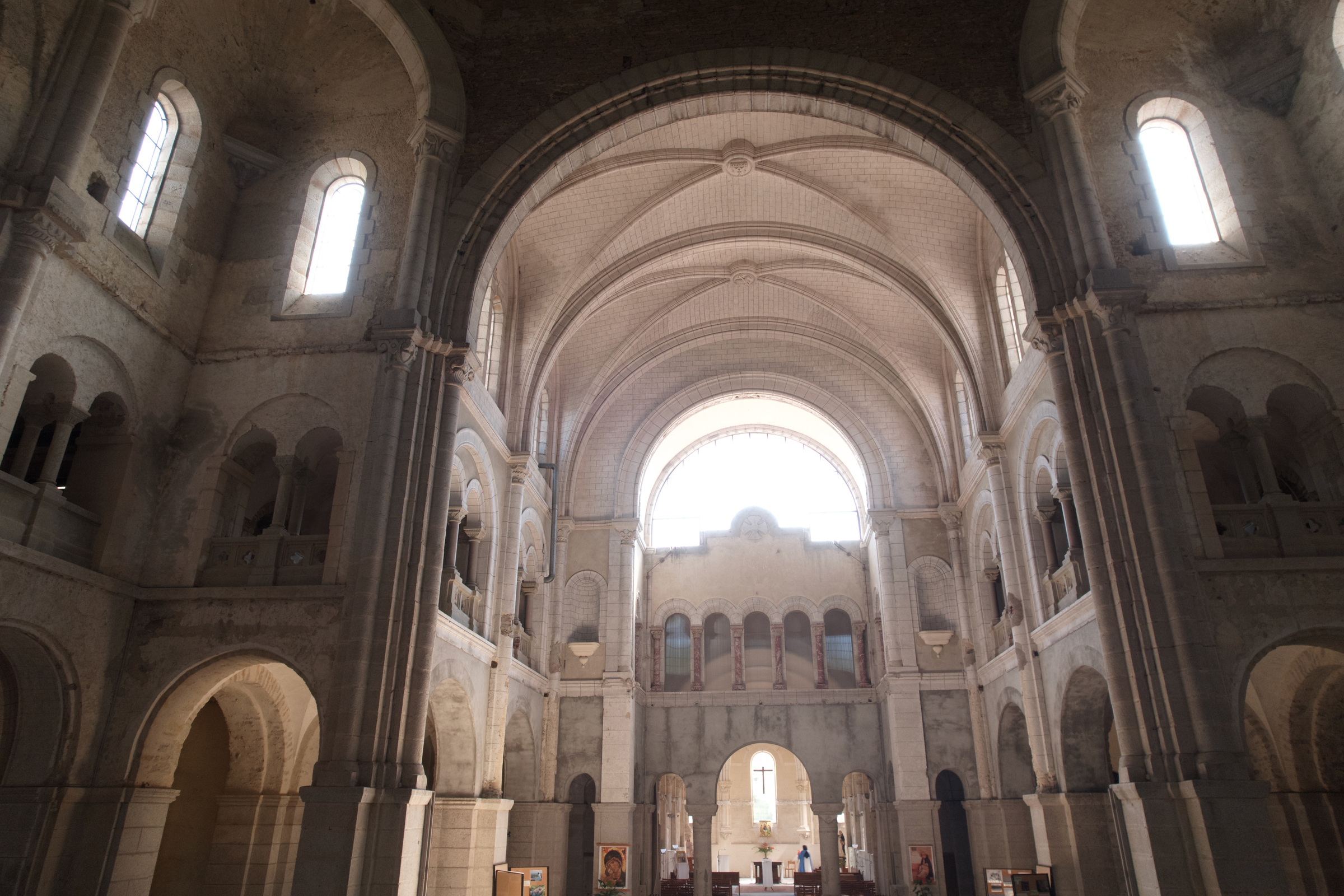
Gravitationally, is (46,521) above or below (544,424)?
below

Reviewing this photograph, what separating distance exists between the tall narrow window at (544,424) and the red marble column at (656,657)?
23.3 ft

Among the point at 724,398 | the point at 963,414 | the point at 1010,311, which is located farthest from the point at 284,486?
the point at 963,414

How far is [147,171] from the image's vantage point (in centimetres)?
1320

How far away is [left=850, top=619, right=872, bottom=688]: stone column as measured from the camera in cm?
2503

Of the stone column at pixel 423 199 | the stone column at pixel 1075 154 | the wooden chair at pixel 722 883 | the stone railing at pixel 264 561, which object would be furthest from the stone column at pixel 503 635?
the stone column at pixel 1075 154

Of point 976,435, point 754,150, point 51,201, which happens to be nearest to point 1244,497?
point 976,435

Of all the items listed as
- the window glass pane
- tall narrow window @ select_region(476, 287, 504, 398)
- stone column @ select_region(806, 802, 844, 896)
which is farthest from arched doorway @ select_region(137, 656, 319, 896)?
the window glass pane

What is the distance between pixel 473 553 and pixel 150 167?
8.45 metres

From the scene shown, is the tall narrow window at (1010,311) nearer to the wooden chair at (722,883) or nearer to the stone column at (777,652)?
the stone column at (777,652)

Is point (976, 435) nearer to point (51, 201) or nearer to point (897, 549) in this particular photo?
point (897, 549)

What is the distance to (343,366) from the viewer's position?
43.2ft

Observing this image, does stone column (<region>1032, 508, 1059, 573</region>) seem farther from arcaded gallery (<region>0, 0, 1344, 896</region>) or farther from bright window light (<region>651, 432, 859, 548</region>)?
bright window light (<region>651, 432, 859, 548</region>)

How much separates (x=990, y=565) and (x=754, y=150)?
1092 cm

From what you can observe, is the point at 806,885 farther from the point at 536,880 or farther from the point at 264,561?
the point at 264,561
